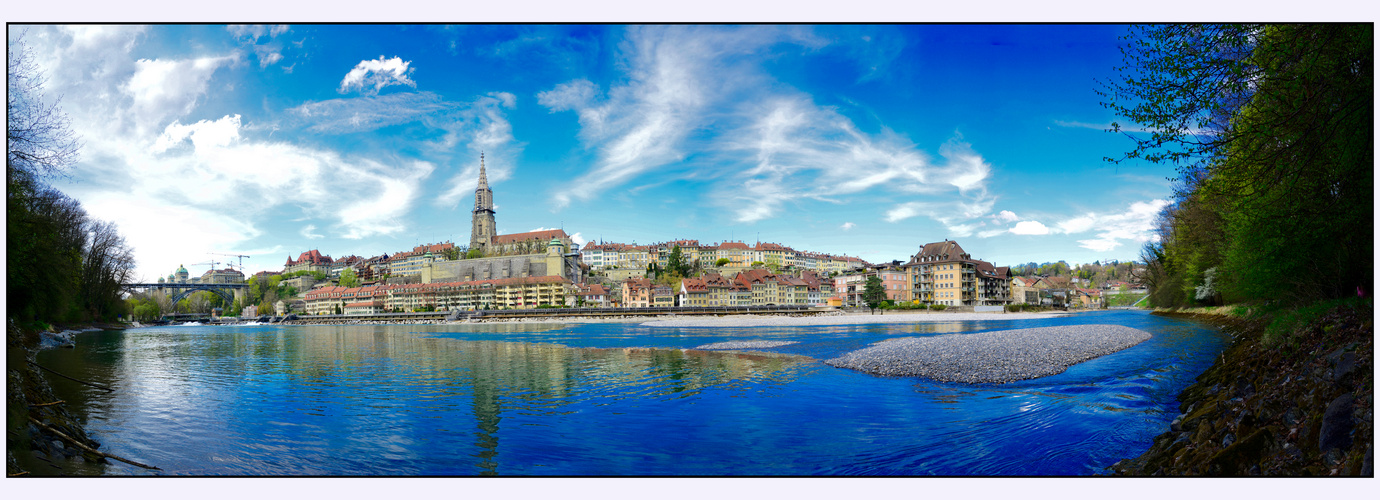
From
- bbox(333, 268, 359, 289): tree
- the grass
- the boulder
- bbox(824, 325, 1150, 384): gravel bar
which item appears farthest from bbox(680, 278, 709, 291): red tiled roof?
the boulder

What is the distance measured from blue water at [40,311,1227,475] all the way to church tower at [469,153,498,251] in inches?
4184

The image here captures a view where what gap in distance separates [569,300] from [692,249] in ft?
102

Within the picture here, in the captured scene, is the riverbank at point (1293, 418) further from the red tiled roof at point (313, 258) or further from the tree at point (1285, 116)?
the red tiled roof at point (313, 258)

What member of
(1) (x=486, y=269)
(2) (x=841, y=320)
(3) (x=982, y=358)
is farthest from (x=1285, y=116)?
(1) (x=486, y=269)

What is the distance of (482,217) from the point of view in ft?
387

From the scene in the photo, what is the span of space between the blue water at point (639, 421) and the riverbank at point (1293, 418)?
1.83 ft

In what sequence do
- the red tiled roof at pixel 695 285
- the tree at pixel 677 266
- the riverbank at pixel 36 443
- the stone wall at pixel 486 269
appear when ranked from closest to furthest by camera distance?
the riverbank at pixel 36 443
the red tiled roof at pixel 695 285
the stone wall at pixel 486 269
the tree at pixel 677 266

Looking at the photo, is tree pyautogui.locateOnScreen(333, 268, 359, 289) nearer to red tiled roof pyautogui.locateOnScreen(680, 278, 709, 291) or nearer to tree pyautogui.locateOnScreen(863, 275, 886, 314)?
red tiled roof pyautogui.locateOnScreen(680, 278, 709, 291)

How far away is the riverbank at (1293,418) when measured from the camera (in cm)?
373

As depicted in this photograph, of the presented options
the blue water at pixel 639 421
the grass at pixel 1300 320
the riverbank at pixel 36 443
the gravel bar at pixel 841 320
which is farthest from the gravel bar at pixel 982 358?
the gravel bar at pixel 841 320

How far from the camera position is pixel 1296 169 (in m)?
4.85

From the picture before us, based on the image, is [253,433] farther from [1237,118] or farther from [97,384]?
[1237,118]

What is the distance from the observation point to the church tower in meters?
117

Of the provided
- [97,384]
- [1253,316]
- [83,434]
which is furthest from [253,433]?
[1253,316]
